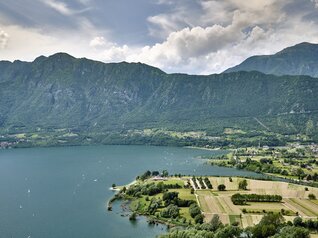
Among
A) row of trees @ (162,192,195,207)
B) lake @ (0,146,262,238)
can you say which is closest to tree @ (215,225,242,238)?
lake @ (0,146,262,238)

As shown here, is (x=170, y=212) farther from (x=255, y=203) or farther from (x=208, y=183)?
(x=208, y=183)

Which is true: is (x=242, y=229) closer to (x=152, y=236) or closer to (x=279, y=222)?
(x=279, y=222)

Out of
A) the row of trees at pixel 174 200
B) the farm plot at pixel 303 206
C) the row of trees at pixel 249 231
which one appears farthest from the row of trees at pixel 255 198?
the row of trees at pixel 249 231

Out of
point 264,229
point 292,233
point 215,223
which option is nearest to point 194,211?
point 215,223

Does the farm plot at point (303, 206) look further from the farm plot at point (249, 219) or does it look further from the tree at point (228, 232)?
the tree at point (228, 232)

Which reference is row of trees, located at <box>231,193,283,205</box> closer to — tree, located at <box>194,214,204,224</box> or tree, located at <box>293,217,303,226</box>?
tree, located at <box>194,214,204,224</box>

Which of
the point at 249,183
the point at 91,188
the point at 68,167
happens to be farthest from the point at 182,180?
the point at 68,167
